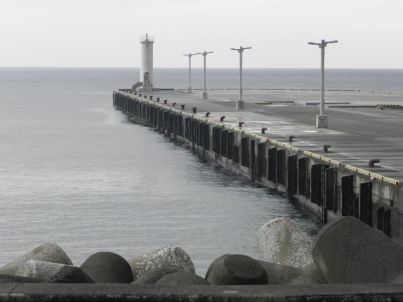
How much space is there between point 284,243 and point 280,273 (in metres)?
2.46

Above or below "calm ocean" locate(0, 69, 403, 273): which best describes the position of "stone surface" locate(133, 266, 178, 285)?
above

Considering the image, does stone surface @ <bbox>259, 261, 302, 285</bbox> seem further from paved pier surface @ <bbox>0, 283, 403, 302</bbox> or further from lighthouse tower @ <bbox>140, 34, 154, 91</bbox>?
lighthouse tower @ <bbox>140, 34, 154, 91</bbox>

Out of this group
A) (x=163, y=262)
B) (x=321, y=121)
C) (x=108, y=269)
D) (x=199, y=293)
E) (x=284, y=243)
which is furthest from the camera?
(x=321, y=121)

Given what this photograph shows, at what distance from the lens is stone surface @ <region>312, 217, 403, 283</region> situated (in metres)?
12.7

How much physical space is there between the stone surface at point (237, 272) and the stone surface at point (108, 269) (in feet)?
4.96

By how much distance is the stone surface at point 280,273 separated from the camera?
14086mm

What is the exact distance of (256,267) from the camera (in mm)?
13180

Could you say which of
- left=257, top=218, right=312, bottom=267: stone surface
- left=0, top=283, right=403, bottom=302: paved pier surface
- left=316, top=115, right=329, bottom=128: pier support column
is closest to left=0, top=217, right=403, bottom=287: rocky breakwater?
left=0, top=283, right=403, bottom=302: paved pier surface

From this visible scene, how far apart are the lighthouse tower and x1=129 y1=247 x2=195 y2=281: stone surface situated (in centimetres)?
11398

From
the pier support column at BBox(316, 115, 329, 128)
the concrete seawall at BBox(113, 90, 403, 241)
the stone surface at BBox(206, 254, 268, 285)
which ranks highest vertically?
the stone surface at BBox(206, 254, 268, 285)

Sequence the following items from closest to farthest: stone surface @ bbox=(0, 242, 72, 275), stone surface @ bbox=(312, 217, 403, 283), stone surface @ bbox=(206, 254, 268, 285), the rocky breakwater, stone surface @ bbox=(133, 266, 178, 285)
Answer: the rocky breakwater < stone surface @ bbox=(312, 217, 403, 283) < stone surface @ bbox=(206, 254, 268, 285) < stone surface @ bbox=(133, 266, 178, 285) < stone surface @ bbox=(0, 242, 72, 275)

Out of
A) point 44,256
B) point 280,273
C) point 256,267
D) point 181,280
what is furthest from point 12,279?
point 280,273

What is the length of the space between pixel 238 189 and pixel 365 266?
33387 millimetres

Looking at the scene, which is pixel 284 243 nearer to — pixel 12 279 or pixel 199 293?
pixel 12 279
